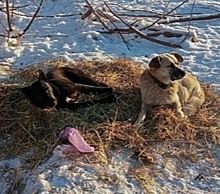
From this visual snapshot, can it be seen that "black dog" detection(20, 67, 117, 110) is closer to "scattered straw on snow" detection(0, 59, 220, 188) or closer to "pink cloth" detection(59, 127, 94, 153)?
"scattered straw on snow" detection(0, 59, 220, 188)

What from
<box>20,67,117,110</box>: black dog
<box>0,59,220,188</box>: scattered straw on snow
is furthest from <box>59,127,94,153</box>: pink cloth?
<box>20,67,117,110</box>: black dog

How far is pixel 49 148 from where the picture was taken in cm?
445

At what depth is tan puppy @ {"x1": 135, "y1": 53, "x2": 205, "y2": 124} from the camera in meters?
4.89

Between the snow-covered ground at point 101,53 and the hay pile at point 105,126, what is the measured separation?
0.17 metres

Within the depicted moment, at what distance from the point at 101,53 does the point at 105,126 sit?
1957mm

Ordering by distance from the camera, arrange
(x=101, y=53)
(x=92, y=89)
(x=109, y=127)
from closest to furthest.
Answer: (x=109, y=127) < (x=92, y=89) < (x=101, y=53)

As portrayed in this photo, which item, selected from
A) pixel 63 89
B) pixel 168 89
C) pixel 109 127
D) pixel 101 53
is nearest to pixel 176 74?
pixel 168 89

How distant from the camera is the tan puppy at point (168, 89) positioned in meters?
4.89

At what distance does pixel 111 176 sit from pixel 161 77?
1.24 m

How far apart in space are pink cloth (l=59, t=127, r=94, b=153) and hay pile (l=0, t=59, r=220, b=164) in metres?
0.09

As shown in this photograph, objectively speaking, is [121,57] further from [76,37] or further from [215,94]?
[215,94]

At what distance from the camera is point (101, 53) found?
650 centimetres

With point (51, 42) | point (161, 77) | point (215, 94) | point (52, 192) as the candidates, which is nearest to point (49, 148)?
point (52, 192)

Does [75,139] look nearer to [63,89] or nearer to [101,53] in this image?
[63,89]
